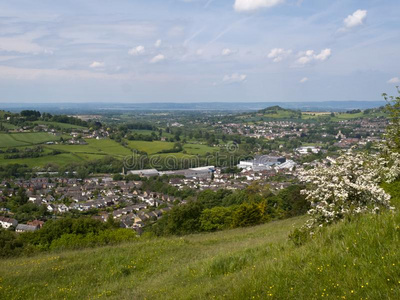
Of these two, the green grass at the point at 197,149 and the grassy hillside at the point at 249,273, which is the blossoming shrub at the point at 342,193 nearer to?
the grassy hillside at the point at 249,273

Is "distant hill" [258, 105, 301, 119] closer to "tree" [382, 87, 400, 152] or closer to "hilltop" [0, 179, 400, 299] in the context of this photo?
"tree" [382, 87, 400, 152]

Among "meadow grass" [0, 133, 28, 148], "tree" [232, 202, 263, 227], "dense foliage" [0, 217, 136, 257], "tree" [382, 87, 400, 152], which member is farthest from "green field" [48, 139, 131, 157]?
"tree" [382, 87, 400, 152]

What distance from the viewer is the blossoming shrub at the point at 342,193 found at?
6.65m

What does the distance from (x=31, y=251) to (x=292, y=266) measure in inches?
442

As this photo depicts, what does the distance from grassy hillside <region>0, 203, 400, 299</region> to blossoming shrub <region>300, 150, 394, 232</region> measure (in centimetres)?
80

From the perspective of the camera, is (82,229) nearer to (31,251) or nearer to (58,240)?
(58,240)

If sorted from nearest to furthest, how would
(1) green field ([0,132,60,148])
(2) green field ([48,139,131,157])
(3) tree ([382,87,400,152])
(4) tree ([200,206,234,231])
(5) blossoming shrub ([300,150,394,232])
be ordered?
(5) blossoming shrub ([300,150,394,232]) → (3) tree ([382,87,400,152]) → (4) tree ([200,206,234,231]) → (1) green field ([0,132,60,148]) → (2) green field ([48,139,131,157])

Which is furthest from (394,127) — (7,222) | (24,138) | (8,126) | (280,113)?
(280,113)

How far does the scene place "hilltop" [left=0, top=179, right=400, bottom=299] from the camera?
13.8 ft

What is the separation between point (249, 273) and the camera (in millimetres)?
5344

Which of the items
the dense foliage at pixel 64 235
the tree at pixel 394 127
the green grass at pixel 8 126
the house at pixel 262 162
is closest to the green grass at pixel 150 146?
the house at pixel 262 162

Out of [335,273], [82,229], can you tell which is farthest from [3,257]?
[335,273]

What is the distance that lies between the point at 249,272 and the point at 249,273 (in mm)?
72

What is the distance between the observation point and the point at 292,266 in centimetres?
492
